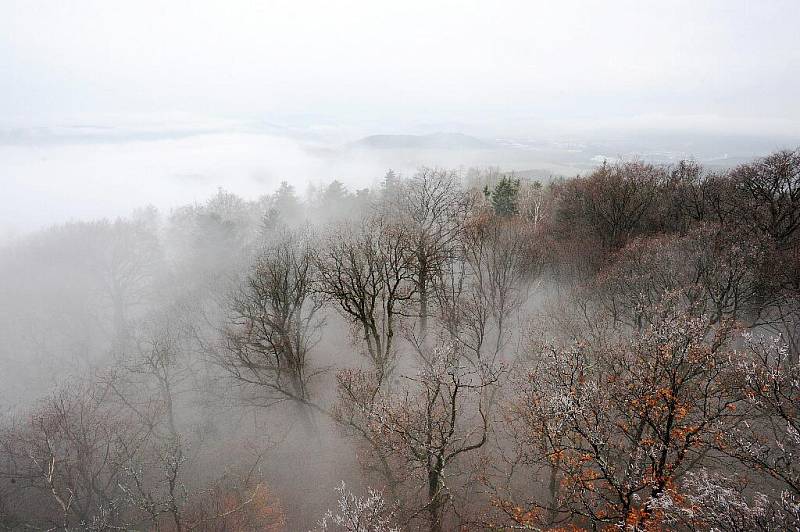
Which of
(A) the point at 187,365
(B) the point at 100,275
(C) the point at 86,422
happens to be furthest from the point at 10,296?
(C) the point at 86,422

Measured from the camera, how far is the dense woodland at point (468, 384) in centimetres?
1322

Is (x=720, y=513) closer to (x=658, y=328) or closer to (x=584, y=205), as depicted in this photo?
(x=658, y=328)

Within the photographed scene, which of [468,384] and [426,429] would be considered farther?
[468,384]

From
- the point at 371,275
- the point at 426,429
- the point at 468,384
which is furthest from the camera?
the point at 371,275

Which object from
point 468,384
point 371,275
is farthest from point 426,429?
point 371,275

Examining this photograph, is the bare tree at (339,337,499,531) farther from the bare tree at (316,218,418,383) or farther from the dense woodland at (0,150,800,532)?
the bare tree at (316,218,418,383)

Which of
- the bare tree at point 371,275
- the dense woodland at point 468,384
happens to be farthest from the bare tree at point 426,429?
the bare tree at point 371,275

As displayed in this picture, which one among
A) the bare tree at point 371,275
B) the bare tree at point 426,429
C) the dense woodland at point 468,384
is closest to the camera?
the dense woodland at point 468,384

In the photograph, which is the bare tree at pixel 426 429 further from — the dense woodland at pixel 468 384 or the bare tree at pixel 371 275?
the bare tree at pixel 371 275

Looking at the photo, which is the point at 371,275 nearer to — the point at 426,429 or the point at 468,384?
the point at 468,384

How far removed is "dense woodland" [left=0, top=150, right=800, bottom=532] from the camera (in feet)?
43.4

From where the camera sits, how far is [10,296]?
147 ft

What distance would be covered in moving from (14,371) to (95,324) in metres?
7.80

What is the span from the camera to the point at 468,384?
73.4 feet
